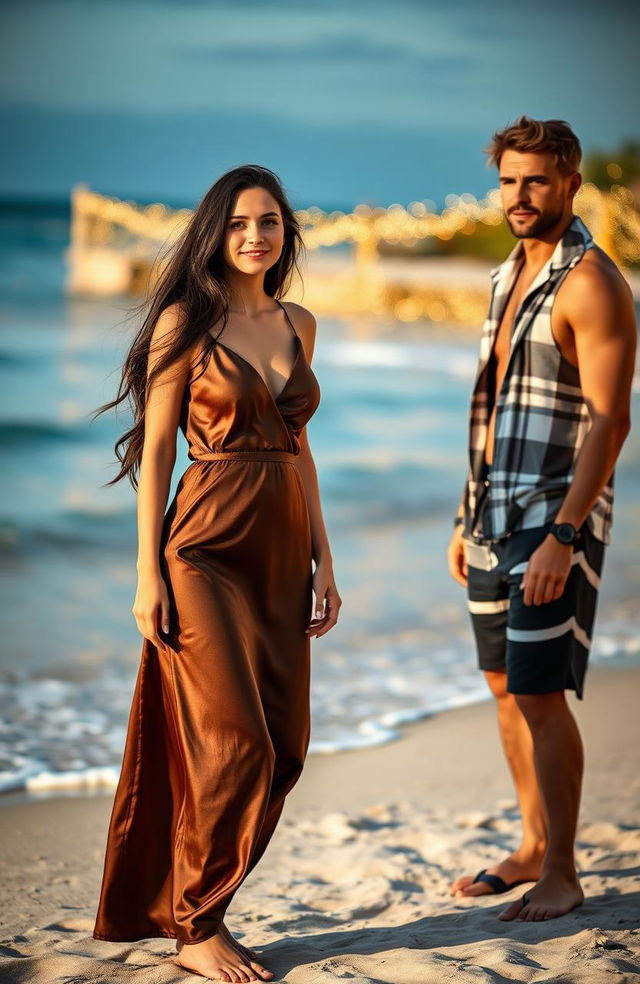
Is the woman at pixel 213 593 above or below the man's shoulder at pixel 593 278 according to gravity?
below

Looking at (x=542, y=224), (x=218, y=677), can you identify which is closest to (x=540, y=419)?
(x=542, y=224)

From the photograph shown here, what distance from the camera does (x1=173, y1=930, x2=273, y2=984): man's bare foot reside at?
2.33 meters

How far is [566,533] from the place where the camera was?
261 centimetres

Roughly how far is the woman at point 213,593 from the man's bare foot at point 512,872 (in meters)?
0.78

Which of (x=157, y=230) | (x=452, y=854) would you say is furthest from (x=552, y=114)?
(x=452, y=854)

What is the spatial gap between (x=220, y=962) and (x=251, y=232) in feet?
5.02

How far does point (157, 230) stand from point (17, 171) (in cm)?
1303

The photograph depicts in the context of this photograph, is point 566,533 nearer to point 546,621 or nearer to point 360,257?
point 546,621

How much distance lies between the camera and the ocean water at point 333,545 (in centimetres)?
463

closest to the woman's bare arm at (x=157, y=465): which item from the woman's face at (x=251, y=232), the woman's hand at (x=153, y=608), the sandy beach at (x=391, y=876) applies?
the woman's hand at (x=153, y=608)

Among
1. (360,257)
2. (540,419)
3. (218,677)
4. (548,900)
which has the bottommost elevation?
(548,900)

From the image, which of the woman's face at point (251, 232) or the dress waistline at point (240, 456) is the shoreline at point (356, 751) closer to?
the dress waistline at point (240, 456)

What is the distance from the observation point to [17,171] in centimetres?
2694

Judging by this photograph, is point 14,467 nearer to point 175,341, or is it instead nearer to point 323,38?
point 175,341
